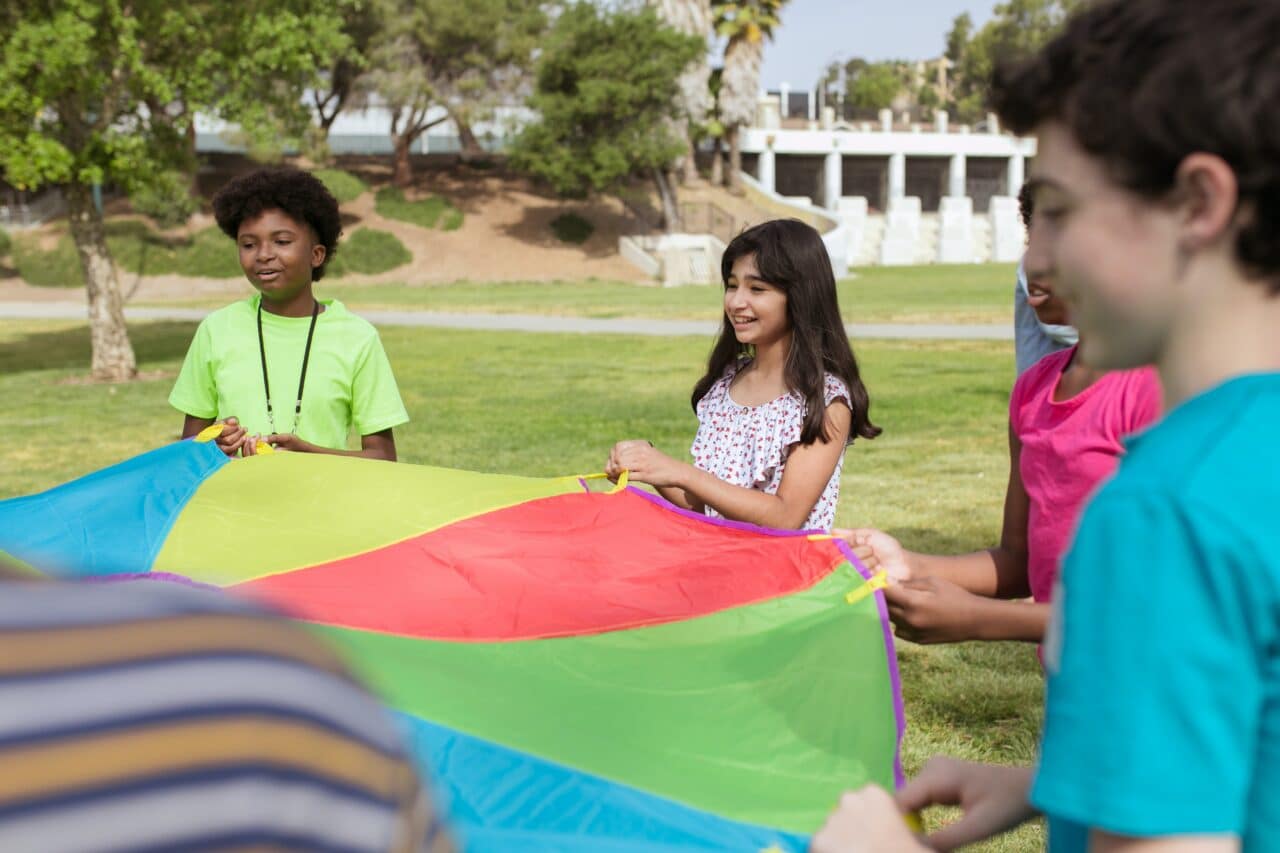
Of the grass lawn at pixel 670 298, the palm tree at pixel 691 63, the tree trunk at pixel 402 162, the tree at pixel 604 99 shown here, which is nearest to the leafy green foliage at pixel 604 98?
the tree at pixel 604 99

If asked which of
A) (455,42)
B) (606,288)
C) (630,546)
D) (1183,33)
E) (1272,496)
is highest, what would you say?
(455,42)

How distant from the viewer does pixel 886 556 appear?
246cm

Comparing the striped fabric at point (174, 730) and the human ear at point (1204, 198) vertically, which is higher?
the human ear at point (1204, 198)

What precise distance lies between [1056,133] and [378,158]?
53.5 m

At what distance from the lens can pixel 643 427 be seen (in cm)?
1084

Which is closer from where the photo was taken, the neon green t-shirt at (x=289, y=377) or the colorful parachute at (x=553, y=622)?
the colorful parachute at (x=553, y=622)

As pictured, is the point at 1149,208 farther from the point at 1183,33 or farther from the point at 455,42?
the point at 455,42

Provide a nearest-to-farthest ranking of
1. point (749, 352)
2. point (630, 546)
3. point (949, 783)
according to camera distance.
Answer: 1. point (949, 783)
2. point (630, 546)
3. point (749, 352)

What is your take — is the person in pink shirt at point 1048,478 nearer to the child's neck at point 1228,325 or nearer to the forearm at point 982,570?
the forearm at point 982,570

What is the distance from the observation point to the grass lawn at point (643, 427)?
4.92 metres

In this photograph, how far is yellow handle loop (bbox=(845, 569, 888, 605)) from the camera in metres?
2.48

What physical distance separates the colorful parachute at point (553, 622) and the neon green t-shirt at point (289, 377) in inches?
13.0

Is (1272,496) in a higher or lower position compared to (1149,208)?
lower

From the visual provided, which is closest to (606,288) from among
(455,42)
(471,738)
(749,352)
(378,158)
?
(455,42)
